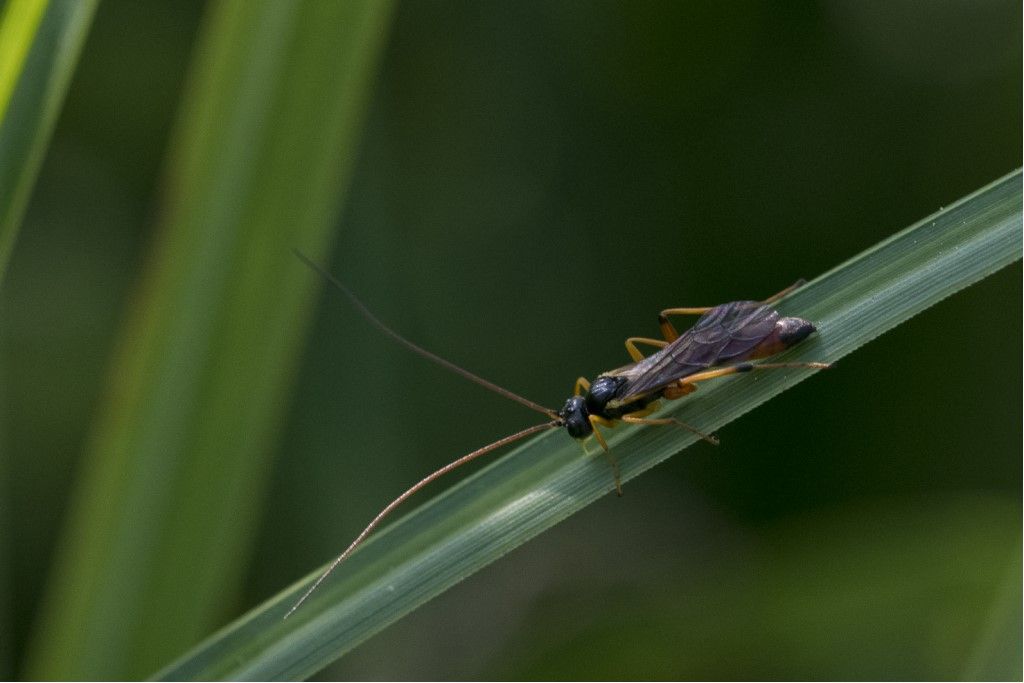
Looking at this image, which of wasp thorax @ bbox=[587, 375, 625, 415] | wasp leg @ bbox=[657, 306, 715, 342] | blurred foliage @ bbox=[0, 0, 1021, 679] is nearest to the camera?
wasp thorax @ bbox=[587, 375, 625, 415]

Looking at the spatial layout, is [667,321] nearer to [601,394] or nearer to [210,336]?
[601,394]

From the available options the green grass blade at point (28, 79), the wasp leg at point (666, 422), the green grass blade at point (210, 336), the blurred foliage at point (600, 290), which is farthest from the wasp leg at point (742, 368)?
the green grass blade at point (28, 79)

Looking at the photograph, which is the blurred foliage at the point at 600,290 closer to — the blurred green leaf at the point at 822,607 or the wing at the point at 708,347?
the blurred green leaf at the point at 822,607

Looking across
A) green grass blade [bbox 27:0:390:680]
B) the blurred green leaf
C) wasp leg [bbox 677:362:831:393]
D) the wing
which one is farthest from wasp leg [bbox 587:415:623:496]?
green grass blade [bbox 27:0:390:680]

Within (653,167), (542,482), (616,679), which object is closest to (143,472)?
(542,482)

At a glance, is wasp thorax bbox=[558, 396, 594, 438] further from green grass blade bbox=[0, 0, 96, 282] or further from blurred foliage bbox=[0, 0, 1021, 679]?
green grass blade bbox=[0, 0, 96, 282]

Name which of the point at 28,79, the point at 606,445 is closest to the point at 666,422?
the point at 606,445

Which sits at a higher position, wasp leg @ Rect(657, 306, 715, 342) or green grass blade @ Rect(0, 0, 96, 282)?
green grass blade @ Rect(0, 0, 96, 282)
